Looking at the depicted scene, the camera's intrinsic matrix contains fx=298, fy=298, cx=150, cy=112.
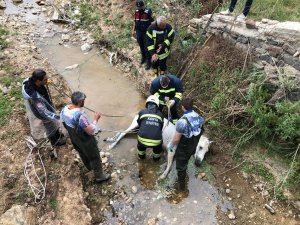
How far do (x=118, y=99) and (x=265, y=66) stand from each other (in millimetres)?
3568

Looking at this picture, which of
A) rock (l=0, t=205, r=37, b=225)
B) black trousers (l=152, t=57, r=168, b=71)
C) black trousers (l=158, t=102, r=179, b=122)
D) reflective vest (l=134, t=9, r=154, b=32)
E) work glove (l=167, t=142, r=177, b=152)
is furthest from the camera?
reflective vest (l=134, t=9, r=154, b=32)

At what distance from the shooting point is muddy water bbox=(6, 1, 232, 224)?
512 cm

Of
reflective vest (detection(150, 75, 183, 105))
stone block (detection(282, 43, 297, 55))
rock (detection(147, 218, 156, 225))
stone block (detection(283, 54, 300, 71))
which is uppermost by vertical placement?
stone block (detection(282, 43, 297, 55))

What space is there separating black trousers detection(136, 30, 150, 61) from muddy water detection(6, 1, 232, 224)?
0.82 m

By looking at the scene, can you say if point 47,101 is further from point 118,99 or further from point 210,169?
point 210,169

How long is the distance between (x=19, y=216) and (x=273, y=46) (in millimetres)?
5517

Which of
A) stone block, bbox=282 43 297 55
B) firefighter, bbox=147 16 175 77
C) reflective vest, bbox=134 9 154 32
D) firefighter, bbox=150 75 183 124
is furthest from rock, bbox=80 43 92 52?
stone block, bbox=282 43 297 55

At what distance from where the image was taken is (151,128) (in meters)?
5.27

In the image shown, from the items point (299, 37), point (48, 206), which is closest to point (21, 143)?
point (48, 206)

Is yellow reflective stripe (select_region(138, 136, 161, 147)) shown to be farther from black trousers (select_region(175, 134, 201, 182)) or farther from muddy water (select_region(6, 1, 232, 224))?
muddy water (select_region(6, 1, 232, 224))

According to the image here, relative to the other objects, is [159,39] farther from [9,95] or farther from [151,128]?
[9,95]

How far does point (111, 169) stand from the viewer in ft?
19.2

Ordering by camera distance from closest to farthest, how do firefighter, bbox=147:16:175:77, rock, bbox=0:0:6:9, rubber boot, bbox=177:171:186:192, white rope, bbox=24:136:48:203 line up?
white rope, bbox=24:136:48:203 → rubber boot, bbox=177:171:186:192 → firefighter, bbox=147:16:175:77 → rock, bbox=0:0:6:9

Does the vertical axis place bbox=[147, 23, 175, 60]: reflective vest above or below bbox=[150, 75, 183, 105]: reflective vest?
above
